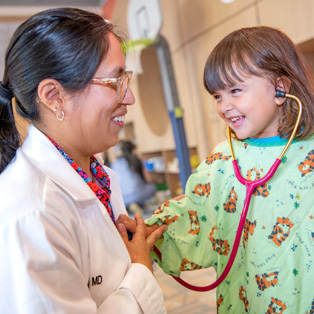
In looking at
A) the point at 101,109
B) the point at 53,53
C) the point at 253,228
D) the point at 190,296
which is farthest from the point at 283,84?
the point at 190,296

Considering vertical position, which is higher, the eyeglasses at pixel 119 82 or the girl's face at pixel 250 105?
the eyeglasses at pixel 119 82

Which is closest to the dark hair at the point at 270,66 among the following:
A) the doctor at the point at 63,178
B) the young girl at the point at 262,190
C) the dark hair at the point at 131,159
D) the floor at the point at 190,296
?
the young girl at the point at 262,190

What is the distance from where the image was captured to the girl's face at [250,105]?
1.09 m

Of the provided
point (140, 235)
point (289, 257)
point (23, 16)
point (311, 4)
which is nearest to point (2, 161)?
point (140, 235)

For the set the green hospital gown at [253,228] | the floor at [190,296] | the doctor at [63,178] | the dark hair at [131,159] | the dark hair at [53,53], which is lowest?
the floor at [190,296]

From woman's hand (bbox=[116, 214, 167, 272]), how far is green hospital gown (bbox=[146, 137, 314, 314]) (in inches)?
2.3

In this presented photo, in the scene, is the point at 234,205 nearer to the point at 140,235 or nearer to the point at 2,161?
the point at 140,235

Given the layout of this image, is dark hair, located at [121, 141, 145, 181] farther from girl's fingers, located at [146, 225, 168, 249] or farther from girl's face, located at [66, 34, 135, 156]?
girl's face, located at [66, 34, 135, 156]

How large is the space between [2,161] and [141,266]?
1.48ft

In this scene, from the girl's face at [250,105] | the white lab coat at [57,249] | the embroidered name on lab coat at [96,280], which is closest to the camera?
the white lab coat at [57,249]

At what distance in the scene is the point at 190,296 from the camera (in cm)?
247

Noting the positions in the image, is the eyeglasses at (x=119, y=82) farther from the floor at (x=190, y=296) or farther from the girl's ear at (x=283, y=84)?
the floor at (x=190, y=296)

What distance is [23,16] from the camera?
5.35 meters

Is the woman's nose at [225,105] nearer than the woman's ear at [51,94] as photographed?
No
